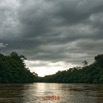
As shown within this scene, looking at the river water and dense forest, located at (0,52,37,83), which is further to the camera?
dense forest, located at (0,52,37,83)

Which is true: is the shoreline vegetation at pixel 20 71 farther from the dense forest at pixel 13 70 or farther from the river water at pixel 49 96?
the river water at pixel 49 96

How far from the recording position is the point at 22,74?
16788 centimetres

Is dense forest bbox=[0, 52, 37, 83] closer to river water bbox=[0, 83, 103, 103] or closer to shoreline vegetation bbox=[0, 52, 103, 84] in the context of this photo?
shoreline vegetation bbox=[0, 52, 103, 84]

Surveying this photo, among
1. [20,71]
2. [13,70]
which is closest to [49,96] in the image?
[13,70]

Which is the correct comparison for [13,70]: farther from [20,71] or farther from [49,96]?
[49,96]

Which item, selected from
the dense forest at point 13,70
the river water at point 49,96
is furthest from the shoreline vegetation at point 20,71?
the river water at point 49,96

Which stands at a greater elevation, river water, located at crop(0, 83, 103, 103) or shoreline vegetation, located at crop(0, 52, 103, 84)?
shoreline vegetation, located at crop(0, 52, 103, 84)

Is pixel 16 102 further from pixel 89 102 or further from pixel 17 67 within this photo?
pixel 17 67

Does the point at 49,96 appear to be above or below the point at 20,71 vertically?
below

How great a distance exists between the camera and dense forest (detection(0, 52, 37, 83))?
14573 cm

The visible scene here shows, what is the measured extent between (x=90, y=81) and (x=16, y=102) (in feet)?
477

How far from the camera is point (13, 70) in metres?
158

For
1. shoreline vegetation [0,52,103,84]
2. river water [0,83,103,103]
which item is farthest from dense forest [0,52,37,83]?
river water [0,83,103,103]

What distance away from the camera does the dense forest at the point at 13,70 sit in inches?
5737
